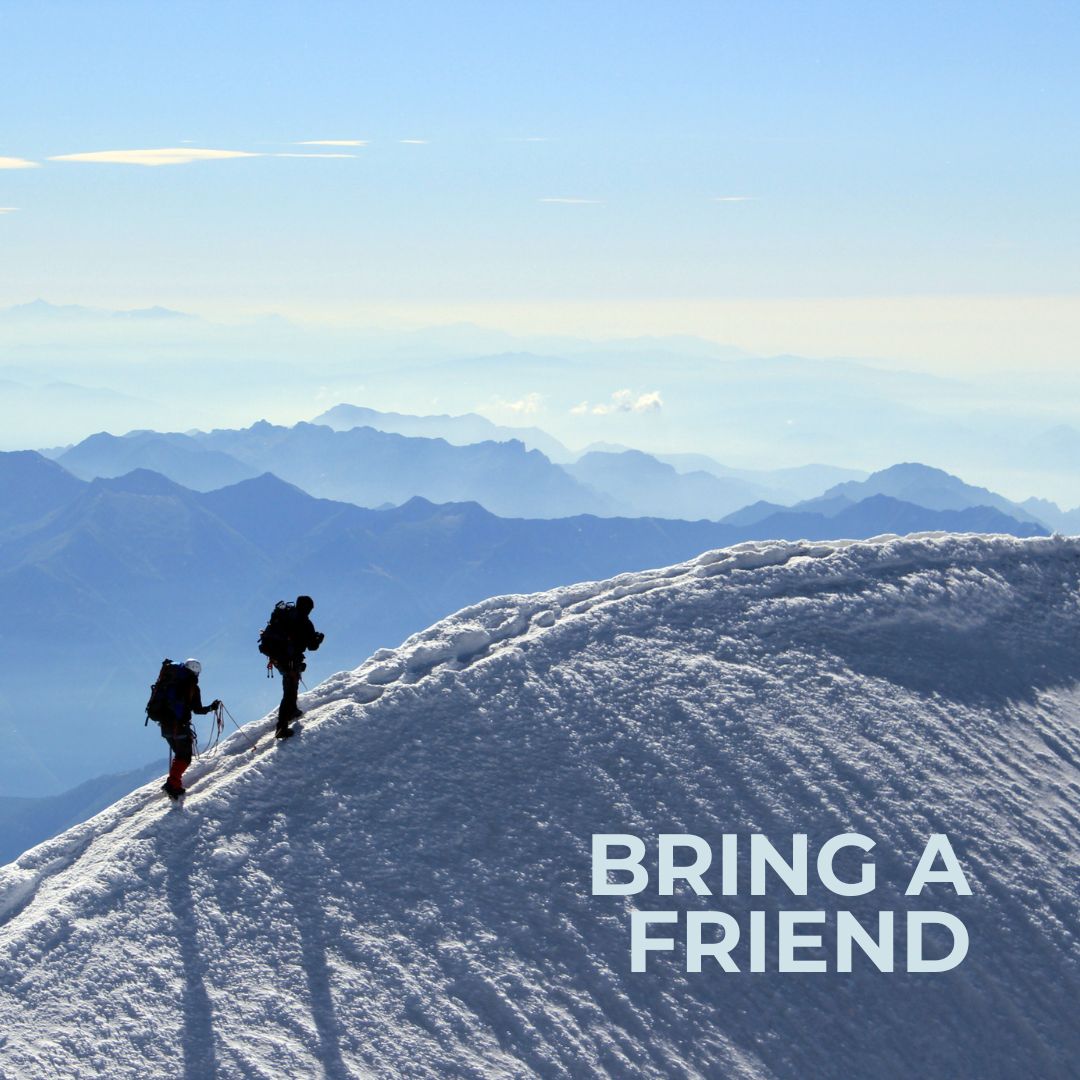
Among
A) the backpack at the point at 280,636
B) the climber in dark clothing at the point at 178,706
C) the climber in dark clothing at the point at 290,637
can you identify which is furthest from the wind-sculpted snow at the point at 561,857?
the backpack at the point at 280,636

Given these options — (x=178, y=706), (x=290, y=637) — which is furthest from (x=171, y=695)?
(x=290, y=637)

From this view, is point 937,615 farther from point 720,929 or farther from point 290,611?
A: point 290,611

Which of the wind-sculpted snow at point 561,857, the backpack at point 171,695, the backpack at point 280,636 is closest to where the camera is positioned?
the wind-sculpted snow at point 561,857

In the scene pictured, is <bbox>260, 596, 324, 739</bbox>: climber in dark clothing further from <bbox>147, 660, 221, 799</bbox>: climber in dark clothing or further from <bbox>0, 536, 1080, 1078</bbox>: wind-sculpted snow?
<bbox>0, 536, 1080, 1078</bbox>: wind-sculpted snow

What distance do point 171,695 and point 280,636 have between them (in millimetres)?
2125

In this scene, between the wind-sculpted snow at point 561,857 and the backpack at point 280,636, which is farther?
the backpack at point 280,636

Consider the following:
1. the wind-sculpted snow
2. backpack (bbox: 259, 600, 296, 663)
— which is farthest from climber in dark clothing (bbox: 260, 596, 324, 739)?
the wind-sculpted snow

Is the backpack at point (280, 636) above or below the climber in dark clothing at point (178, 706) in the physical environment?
above

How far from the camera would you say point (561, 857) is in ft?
69.5

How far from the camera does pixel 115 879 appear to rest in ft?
63.0

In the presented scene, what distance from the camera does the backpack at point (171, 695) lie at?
19.8 m

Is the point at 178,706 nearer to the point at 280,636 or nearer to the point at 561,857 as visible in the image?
the point at 280,636

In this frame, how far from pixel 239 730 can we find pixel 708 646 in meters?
10.0

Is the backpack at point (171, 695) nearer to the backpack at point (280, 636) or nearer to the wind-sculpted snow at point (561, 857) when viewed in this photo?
the backpack at point (280, 636)
